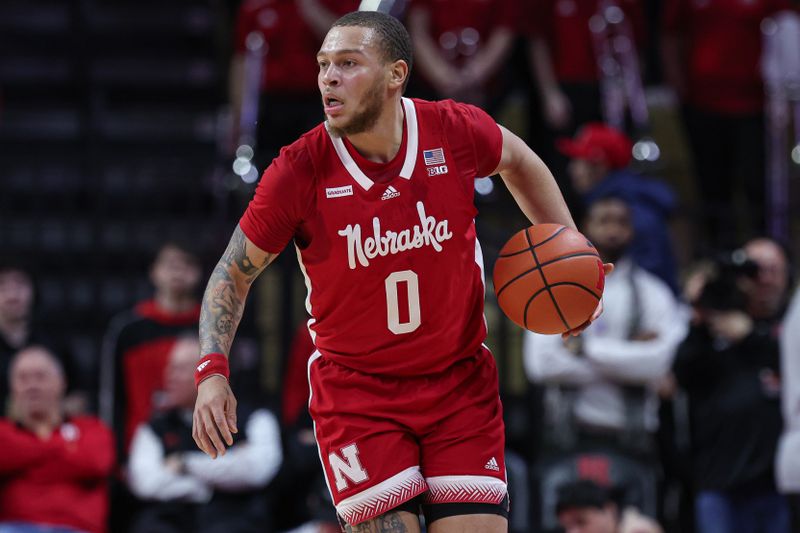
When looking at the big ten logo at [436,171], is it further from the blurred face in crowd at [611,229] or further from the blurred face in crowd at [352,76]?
the blurred face in crowd at [611,229]

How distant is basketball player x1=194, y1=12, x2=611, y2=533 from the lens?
442 centimetres

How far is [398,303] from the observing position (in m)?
4.48

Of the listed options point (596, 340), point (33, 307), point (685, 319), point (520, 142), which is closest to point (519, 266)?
point (520, 142)

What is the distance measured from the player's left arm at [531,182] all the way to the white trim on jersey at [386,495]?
105 cm

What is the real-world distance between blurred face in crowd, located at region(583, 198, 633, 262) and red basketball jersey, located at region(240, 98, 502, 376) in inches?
121

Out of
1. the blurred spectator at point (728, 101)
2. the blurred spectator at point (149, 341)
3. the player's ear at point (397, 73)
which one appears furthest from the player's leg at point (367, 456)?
the blurred spectator at point (728, 101)

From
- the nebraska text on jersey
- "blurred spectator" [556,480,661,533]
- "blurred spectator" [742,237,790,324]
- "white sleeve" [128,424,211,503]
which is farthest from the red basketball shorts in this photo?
"blurred spectator" [742,237,790,324]

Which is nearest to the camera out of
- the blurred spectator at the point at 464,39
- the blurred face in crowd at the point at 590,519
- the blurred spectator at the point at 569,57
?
the blurred face in crowd at the point at 590,519

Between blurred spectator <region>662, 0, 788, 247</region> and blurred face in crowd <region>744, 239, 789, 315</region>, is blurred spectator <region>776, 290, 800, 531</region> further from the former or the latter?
blurred spectator <region>662, 0, 788, 247</region>

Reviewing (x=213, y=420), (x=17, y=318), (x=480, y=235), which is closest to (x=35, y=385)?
(x=17, y=318)

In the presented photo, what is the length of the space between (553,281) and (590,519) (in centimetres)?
233

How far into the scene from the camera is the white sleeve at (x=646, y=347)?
7.23 m

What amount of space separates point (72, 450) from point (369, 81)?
3.69 meters

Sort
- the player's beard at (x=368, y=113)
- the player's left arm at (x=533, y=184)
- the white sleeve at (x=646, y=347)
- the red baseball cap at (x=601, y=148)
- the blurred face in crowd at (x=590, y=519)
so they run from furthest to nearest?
the red baseball cap at (x=601, y=148) < the white sleeve at (x=646, y=347) < the blurred face in crowd at (x=590, y=519) < the player's left arm at (x=533, y=184) < the player's beard at (x=368, y=113)
